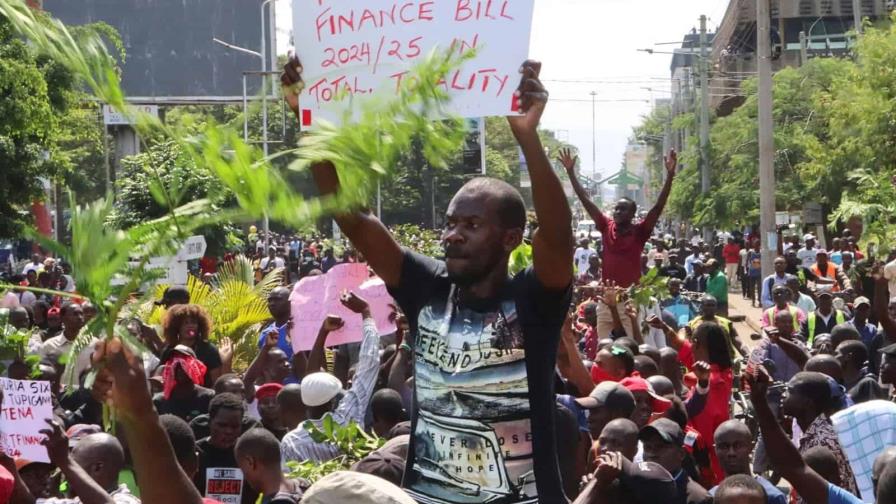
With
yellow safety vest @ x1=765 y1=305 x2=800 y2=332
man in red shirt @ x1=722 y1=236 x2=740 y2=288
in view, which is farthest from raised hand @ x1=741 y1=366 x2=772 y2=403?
man in red shirt @ x1=722 y1=236 x2=740 y2=288

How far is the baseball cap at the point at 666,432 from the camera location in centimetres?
581

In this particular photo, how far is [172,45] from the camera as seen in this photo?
39688 millimetres

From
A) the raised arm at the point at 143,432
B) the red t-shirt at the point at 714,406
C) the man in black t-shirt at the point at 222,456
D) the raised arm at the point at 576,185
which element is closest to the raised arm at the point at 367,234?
the raised arm at the point at 143,432

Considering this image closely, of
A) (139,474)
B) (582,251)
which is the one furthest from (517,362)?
(582,251)

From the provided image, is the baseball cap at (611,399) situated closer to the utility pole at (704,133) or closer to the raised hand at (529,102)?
the raised hand at (529,102)

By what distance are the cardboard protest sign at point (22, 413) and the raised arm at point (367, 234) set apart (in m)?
2.62

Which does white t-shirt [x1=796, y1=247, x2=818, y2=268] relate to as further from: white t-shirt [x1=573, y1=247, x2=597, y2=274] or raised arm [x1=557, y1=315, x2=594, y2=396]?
raised arm [x1=557, y1=315, x2=594, y2=396]

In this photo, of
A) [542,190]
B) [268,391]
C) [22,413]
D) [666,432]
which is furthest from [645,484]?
[268,391]

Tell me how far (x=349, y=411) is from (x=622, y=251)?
14.3 ft

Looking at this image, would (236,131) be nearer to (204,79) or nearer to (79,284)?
(79,284)

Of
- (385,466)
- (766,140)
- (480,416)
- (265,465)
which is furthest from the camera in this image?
(766,140)

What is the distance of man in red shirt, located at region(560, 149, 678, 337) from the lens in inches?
380

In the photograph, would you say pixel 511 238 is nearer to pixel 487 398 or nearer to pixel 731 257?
pixel 487 398

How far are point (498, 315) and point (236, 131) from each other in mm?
1054
